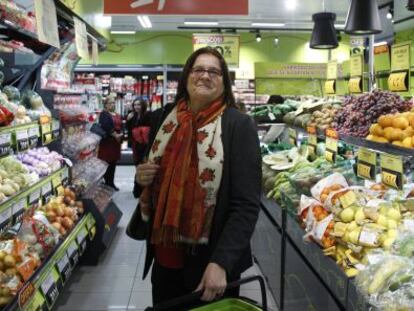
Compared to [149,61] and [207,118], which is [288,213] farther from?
[149,61]

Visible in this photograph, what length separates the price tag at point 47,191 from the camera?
3.83 meters

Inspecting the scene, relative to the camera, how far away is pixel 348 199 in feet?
9.03

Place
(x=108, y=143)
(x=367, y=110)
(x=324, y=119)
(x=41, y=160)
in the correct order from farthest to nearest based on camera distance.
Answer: (x=108, y=143)
(x=41, y=160)
(x=324, y=119)
(x=367, y=110)

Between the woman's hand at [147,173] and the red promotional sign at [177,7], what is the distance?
111 inches

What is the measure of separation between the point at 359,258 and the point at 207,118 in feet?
3.43

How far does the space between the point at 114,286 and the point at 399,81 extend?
3139 mm

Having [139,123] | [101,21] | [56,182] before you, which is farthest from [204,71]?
[139,123]

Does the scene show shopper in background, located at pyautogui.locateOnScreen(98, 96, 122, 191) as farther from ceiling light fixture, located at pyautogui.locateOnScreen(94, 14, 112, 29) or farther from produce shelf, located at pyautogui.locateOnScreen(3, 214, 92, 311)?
produce shelf, located at pyautogui.locateOnScreen(3, 214, 92, 311)

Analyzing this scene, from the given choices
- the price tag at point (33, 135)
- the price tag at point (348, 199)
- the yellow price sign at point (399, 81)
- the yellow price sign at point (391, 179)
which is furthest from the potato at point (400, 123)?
the price tag at point (33, 135)

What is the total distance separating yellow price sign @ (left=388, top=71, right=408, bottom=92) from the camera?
436 cm

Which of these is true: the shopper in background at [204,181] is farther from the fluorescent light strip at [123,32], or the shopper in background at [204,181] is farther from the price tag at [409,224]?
the fluorescent light strip at [123,32]

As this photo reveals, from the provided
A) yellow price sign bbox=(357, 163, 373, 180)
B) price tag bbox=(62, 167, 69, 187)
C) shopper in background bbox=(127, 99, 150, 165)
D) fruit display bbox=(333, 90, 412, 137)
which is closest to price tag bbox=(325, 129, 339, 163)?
fruit display bbox=(333, 90, 412, 137)

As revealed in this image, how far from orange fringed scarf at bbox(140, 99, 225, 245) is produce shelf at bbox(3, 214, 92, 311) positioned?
3.37 ft

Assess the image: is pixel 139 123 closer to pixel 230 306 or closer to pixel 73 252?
pixel 73 252
